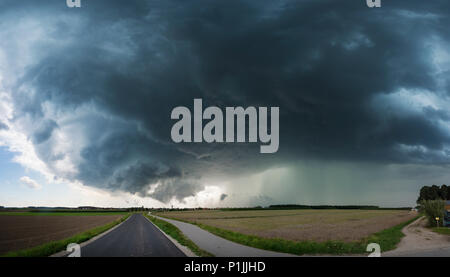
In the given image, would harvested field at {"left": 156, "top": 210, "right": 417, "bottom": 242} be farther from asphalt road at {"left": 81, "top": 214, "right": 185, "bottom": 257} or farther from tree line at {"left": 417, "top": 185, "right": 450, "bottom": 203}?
tree line at {"left": 417, "top": 185, "right": 450, "bottom": 203}

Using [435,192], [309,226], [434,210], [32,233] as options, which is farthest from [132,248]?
[435,192]

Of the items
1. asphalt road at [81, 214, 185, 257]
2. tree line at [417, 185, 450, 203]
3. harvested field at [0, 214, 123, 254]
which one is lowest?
tree line at [417, 185, 450, 203]

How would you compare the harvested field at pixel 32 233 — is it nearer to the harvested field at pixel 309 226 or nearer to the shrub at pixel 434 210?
the harvested field at pixel 309 226

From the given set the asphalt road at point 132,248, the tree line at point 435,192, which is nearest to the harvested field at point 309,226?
the asphalt road at point 132,248

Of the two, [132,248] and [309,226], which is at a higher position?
[132,248]

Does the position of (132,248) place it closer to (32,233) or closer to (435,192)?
(32,233)

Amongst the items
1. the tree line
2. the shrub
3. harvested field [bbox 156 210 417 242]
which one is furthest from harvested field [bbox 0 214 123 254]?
the tree line

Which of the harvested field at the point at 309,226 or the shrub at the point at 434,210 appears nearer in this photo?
the harvested field at the point at 309,226

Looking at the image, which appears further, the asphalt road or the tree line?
the tree line

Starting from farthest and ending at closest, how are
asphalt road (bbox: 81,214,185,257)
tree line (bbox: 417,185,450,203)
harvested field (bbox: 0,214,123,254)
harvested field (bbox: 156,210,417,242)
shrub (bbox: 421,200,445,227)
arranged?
tree line (bbox: 417,185,450,203) → shrub (bbox: 421,200,445,227) → harvested field (bbox: 156,210,417,242) → harvested field (bbox: 0,214,123,254) → asphalt road (bbox: 81,214,185,257)
